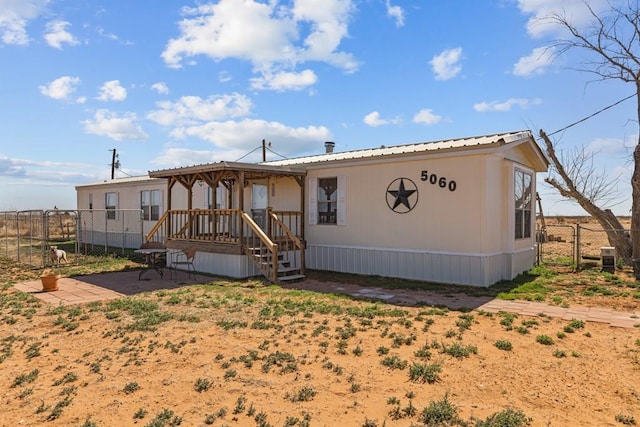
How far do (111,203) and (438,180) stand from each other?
1520 centimetres

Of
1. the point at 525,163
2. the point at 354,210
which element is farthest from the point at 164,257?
the point at 525,163

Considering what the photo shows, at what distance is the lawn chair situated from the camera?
10031 millimetres

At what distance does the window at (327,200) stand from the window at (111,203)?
11325 millimetres

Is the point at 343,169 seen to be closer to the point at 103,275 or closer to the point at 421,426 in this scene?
the point at 103,275

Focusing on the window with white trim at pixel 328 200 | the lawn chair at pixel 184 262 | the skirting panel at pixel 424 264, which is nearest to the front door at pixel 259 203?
the window with white trim at pixel 328 200

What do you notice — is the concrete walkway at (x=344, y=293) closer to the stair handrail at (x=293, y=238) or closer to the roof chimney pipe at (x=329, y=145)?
the stair handrail at (x=293, y=238)

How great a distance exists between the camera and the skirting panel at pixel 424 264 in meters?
8.66

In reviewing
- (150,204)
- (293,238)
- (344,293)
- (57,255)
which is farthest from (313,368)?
(150,204)

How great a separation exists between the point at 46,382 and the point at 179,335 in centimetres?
161

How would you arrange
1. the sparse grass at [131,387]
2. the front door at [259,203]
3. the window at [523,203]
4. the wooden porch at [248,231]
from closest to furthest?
the sparse grass at [131,387] < the wooden porch at [248,231] < the window at [523,203] < the front door at [259,203]

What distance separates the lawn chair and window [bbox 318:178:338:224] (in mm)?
3236

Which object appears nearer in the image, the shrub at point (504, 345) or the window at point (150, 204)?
the shrub at point (504, 345)

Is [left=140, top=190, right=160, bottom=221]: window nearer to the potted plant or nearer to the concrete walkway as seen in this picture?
the concrete walkway

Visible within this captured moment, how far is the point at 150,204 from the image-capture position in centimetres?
1673
